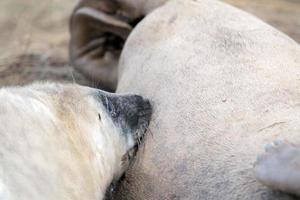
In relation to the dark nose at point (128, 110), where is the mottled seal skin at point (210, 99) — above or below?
above

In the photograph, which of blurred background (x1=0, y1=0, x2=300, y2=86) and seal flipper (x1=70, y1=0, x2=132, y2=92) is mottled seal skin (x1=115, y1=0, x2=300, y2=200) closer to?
seal flipper (x1=70, y1=0, x2=132, y2=92)

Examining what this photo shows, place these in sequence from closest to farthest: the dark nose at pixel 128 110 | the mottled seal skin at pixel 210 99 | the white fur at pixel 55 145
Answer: the white fur at pixel 55 145 → the mottled seal skin at pixel 210 99 → the dark nose at pixel 128 110

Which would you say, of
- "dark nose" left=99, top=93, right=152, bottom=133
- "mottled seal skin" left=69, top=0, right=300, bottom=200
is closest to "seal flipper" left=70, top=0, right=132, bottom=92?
"mottled seal skin" left=69, top=0, right=300, bottom=200

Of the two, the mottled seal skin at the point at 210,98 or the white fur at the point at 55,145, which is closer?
the white fur at the point at 55,145

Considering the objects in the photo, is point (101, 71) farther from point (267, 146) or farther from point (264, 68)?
point (267, 146)

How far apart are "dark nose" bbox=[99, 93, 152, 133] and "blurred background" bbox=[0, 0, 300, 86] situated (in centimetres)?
88

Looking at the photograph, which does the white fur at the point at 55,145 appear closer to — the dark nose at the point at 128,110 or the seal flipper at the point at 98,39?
the dark nose at the point at 128,110

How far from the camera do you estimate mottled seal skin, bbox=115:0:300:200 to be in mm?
1687

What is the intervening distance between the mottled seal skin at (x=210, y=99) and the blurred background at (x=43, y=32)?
30.4 inches

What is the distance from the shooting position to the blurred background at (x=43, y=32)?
3227mm

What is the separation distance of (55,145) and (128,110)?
0.44 m

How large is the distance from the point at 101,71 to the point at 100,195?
1.17m

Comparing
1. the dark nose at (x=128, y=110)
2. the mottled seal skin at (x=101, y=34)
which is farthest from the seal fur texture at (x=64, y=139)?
the mottled seal skin at (x=101, y=34)

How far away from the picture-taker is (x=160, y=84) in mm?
2088
